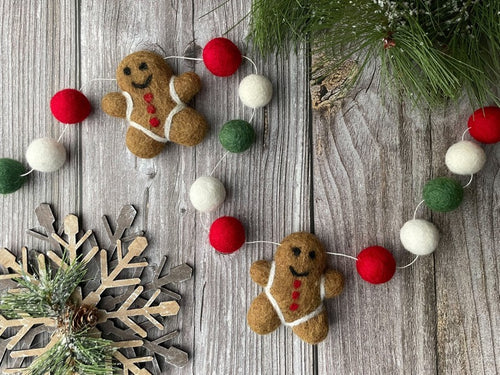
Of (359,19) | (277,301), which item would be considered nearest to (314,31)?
(359,19)

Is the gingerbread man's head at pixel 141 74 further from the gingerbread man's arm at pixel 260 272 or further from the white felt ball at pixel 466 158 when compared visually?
the white felt ball at pixel 466 158

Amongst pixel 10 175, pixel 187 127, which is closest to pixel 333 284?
pixel 187 127

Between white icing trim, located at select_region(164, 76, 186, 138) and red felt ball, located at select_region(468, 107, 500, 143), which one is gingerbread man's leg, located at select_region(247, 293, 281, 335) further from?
red felt ball, located at select_region(468, 107, 500, 143)

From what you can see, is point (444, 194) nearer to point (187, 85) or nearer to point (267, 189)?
point (267, 189)

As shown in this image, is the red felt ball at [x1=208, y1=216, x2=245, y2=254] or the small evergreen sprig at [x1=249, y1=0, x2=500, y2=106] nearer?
the small evergreen sprig at [x1=249, y1=0, x2=500, y2=106]

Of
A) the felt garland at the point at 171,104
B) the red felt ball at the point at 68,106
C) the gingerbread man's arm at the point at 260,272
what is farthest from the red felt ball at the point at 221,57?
the gingerbread man's arm at the point at 260,272

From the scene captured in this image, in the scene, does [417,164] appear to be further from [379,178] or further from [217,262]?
[217,262]

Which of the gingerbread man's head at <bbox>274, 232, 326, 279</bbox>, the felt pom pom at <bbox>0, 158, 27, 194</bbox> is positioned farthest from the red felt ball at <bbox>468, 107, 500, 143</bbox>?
the felt pom pom at <bbox>0, 158, 27, 194</bbox>
